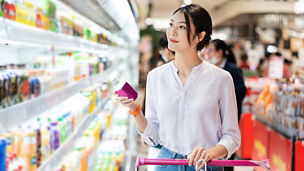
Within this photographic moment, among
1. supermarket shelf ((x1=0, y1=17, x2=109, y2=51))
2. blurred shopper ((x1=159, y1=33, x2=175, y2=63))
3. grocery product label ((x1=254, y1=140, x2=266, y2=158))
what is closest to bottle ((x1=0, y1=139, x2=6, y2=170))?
supermarket shelf ((x1=0, y1=17, x2=109, y2=51))

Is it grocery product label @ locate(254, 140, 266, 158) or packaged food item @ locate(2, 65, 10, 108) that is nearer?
packaged food item @ locate(2, 65, 10, 108)

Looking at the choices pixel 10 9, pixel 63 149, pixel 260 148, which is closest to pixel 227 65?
pixel 260 148

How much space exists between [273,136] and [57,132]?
339 centimetres

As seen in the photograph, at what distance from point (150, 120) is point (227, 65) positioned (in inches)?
105

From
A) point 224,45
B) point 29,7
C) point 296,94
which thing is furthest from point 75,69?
point 296,94

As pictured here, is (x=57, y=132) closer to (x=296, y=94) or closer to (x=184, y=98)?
(x=184, y=98)

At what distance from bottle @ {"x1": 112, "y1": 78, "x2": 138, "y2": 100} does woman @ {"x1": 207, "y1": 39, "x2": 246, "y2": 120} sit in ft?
9.44

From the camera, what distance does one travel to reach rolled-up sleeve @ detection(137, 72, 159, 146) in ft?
7.36

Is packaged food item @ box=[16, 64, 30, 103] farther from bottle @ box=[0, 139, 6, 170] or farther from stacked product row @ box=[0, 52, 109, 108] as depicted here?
bottle @ box=[0, 139, 6, 170]

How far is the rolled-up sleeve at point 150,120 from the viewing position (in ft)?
7.36

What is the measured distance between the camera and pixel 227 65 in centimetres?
479

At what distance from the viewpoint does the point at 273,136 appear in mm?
5227

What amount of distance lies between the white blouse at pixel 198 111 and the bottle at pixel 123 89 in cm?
25

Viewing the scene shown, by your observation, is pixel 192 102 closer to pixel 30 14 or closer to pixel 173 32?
pixel 173 32
